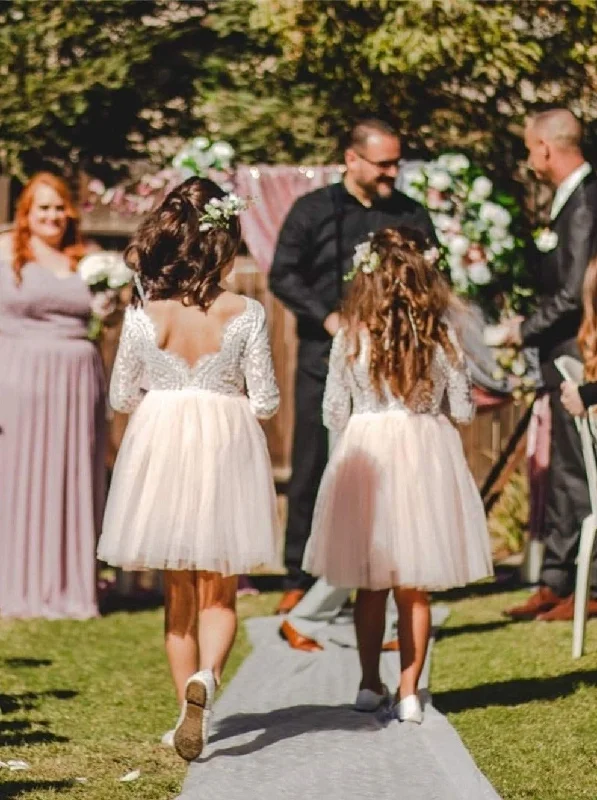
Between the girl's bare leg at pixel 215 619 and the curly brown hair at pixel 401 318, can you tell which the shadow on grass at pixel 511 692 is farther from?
the curly brown hair at pixel 401 318

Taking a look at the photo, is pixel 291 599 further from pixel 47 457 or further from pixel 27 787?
pixel 27 787

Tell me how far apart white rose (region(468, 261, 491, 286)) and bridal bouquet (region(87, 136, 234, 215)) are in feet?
5.59

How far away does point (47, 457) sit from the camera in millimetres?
9547

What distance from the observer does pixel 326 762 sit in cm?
569

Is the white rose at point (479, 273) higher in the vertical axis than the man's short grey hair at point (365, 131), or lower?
lower

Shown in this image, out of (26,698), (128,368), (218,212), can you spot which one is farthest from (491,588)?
(218,212)

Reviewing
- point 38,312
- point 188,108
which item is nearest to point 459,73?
point 188,108

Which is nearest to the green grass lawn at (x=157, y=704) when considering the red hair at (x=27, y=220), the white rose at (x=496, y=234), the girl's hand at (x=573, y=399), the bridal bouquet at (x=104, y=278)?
the girl's hand at (x=573, y=399)

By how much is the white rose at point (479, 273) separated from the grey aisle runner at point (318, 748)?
2708 millimetres

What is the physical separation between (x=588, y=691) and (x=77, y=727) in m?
1.92

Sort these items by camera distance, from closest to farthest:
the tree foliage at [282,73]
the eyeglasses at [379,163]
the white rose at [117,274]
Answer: the eyeglasses at [379,163]
the white rose at [117,274]
the tree foliage at [282,73]

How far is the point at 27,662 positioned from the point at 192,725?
2545mm

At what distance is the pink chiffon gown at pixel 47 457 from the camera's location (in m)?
9.48

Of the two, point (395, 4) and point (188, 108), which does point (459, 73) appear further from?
point (188, 108)
